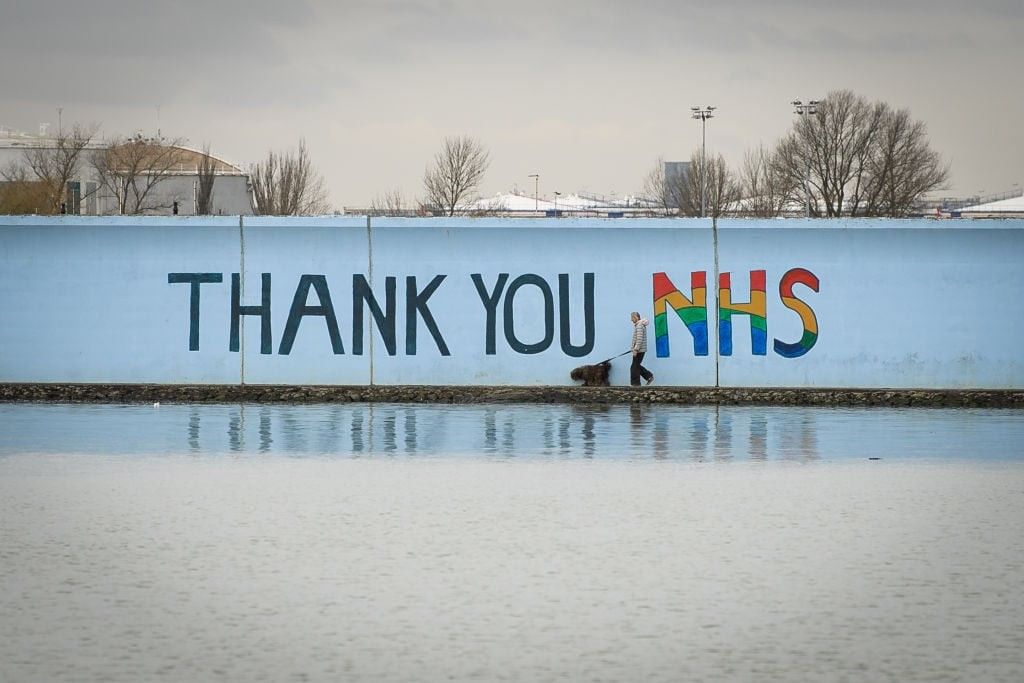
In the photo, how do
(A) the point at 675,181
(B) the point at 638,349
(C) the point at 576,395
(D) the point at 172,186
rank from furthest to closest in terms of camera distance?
(A) the point at 675,181 < (D) the point at 172,186 < (C) the point at 576,395 < (B) the point at 638,349

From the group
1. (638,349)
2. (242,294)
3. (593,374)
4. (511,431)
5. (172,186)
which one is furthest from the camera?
(172,186)

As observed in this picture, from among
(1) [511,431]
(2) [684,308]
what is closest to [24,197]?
(2) [684,308]

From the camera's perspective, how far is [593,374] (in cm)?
2991

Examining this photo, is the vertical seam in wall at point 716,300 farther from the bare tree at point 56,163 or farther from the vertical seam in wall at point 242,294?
the bare tree at point 56,163

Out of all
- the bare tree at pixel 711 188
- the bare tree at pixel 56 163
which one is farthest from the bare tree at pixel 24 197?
the bare tree at pixel 711 188

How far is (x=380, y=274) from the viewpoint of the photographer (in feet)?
100

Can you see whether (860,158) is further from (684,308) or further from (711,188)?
(684,308)

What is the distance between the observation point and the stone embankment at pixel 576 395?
97.1 ft

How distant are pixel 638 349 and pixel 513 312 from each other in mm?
2657

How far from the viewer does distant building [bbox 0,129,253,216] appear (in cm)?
8588

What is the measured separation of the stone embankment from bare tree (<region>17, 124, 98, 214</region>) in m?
50.5

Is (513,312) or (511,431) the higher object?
(513,312)

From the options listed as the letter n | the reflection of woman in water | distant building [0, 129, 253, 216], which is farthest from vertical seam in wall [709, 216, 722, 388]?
distant building [0, 129, 253, 216]

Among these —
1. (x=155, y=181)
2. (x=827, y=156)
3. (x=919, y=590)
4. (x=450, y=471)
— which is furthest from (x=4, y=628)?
(x=827, y=156)
